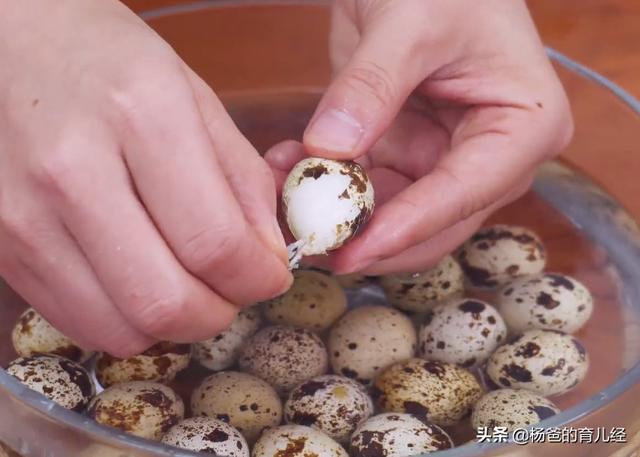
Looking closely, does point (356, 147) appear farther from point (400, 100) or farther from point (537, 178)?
point (537, 178)

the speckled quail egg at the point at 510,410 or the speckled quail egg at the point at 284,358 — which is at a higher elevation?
the speckled quail egg at the point at 284,358

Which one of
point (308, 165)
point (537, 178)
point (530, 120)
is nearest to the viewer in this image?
point (308, 165)

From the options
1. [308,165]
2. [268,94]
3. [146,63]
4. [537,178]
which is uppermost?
[146,63]

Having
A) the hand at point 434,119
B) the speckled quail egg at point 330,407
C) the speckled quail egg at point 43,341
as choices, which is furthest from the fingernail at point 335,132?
the speckled quail egg at point 43,341

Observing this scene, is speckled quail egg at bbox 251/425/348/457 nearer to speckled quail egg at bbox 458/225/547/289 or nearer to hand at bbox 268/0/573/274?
hand at bbox 268/0/573/274

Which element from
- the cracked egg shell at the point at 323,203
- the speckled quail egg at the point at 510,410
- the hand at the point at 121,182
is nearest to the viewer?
the hand at the point at 121,182

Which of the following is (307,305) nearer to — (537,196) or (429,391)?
(429,391)

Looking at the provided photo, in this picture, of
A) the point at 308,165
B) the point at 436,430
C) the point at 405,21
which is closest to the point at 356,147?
the point at 308,165

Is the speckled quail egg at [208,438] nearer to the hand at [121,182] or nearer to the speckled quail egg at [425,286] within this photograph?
the hand at [121,182]
